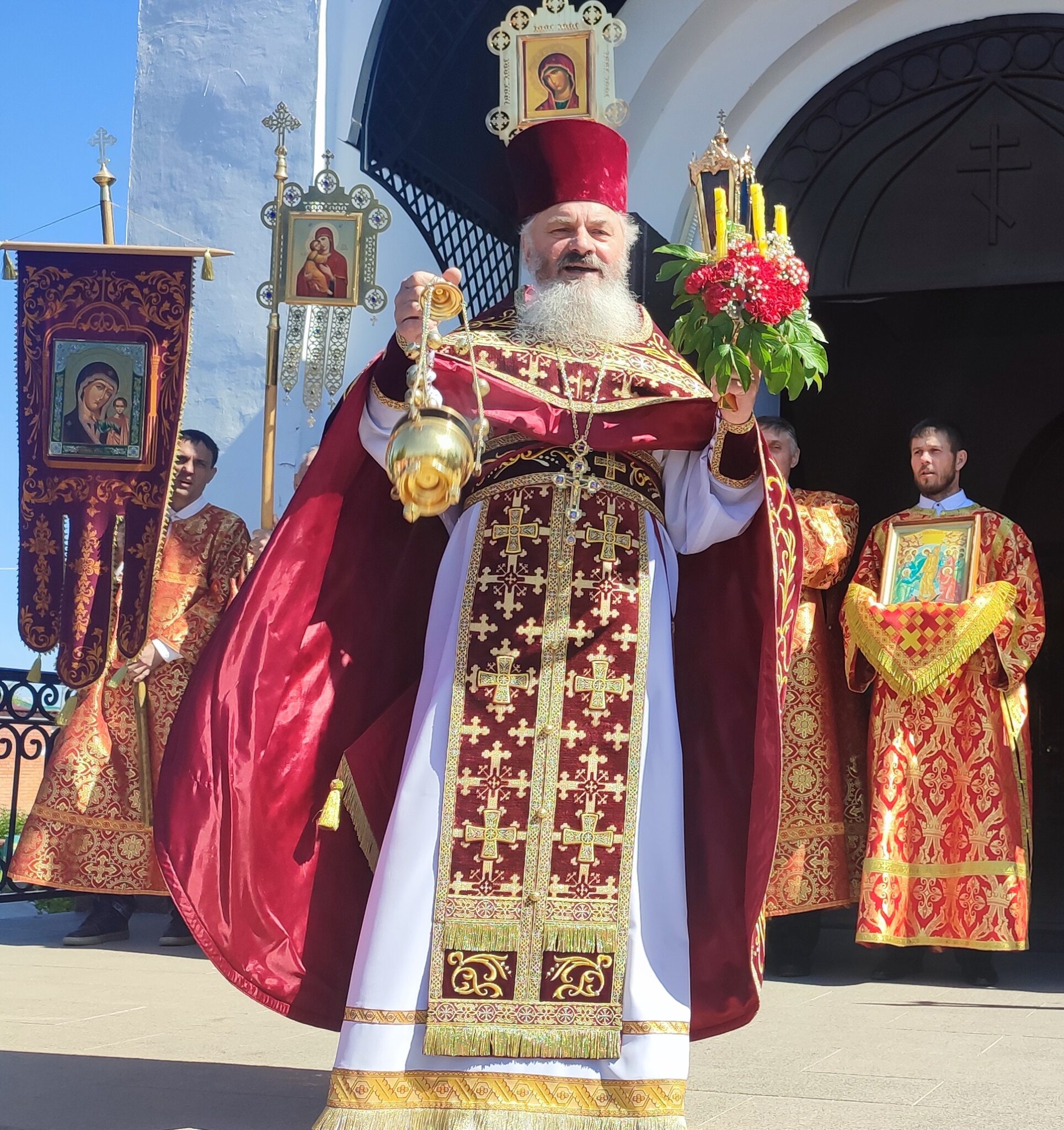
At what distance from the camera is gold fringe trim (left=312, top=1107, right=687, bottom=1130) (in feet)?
10.7

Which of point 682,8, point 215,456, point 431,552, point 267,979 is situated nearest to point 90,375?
point 215,456

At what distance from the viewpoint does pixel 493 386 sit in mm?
3748

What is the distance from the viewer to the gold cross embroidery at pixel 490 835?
3543mm

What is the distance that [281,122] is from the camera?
272 inches

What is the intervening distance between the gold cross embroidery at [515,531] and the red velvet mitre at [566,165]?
2.75ft

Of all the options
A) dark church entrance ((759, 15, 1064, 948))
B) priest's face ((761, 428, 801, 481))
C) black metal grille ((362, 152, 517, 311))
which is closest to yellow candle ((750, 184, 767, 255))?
priest's face ((761, 428, 801, 481))

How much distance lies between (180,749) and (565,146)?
179cm

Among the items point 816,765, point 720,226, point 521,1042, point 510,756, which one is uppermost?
point 720,226

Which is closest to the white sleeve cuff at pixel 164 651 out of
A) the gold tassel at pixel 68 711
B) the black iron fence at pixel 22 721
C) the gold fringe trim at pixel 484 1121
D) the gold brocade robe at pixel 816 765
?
the gold tassel at pixel 68 711

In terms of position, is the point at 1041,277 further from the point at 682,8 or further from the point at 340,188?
the point at 340,188

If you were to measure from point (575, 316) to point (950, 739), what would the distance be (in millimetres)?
3046

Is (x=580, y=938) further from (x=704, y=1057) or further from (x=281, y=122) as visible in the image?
(x=281, y=122)

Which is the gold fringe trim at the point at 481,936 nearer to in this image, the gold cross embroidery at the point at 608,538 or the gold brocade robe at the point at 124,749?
the gold cross embroidery at the point at 608,538

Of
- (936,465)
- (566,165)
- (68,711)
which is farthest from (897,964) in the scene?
(566,165)
